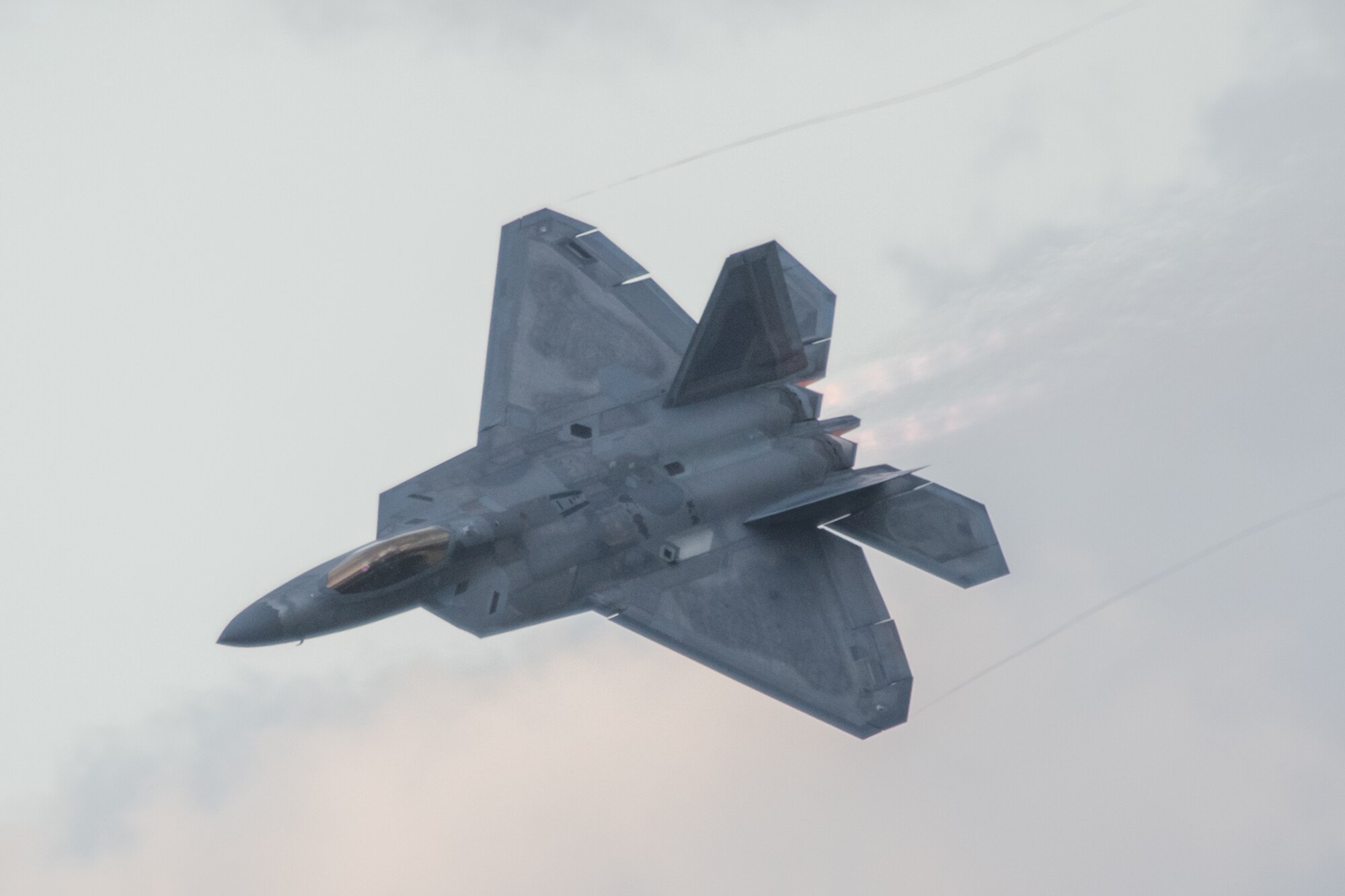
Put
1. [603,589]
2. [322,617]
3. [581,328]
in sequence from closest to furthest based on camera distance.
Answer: [322,617] < [603,589] < [581,328]

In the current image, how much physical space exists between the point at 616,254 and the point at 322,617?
36.4 ft

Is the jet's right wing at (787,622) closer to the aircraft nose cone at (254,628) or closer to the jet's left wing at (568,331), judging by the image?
the jet's left wing at (568,331)

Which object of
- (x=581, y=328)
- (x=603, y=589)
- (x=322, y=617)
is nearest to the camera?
(x=322, y=617)

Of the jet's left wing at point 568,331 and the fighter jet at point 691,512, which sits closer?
the fighter jet at point 691,512

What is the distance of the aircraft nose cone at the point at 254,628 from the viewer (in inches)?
1247

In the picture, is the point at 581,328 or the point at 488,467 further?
the point at 581,328

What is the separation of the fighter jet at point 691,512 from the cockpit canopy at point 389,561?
5 centimetres

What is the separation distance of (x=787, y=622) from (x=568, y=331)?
7.55 m

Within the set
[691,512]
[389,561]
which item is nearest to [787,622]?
[691,512]

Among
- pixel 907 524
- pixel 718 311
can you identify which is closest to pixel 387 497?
pixel 718 311

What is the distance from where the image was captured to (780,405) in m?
36.6

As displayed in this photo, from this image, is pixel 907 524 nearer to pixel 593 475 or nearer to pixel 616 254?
pixel 593 475

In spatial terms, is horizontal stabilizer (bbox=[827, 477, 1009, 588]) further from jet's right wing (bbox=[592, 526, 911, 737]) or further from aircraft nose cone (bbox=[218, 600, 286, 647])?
aircraft nose cone (bbox=[218, 600, 286, 647])

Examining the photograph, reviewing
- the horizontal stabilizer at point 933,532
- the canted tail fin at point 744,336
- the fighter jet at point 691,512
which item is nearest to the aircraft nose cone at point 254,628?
the fighter jet at point 691,512
